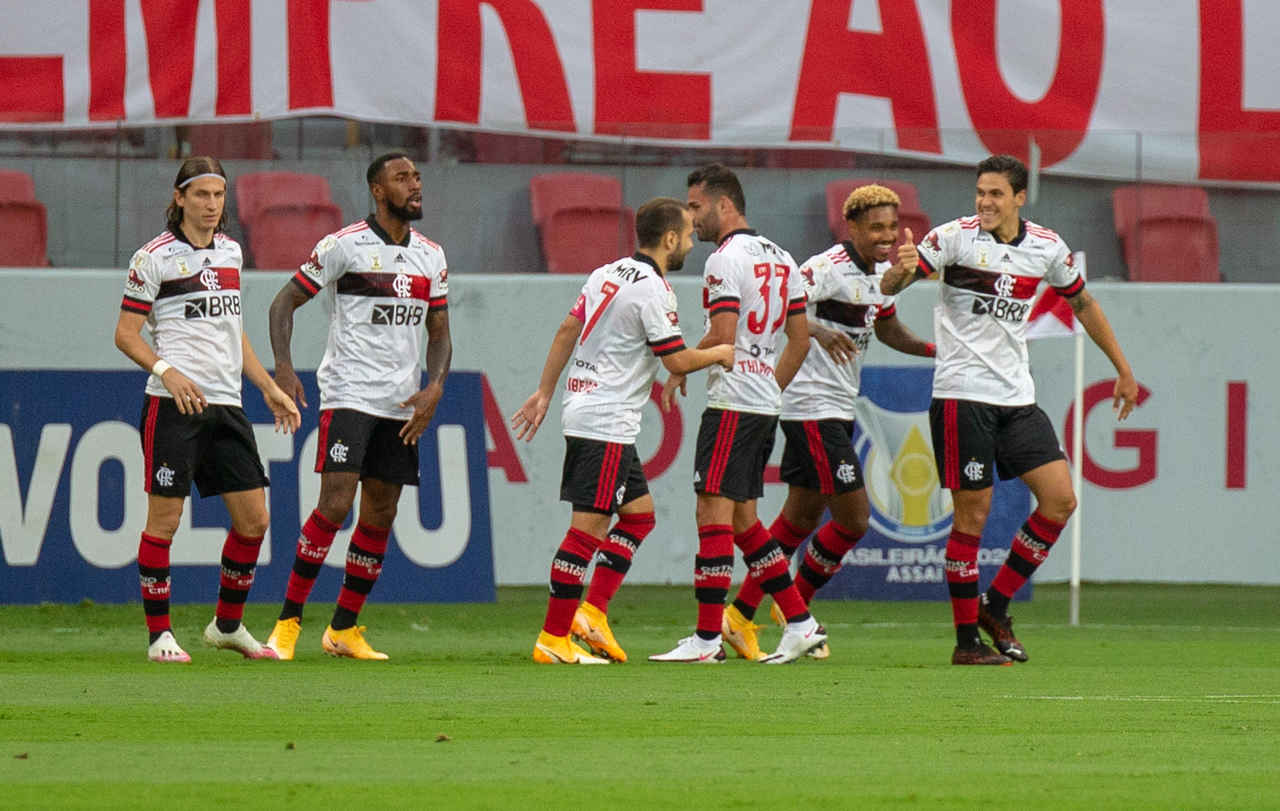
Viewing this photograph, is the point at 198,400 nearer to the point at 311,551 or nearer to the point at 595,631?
the point at 311,551

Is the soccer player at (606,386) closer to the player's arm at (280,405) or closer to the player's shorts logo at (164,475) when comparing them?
the player's arm at (280,405)

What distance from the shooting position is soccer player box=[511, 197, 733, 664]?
7.76 metres

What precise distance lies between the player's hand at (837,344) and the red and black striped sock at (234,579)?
2.80 metres

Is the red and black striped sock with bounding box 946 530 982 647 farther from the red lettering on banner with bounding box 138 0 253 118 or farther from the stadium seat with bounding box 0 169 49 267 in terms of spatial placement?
the red lettering on banner with bounding box 138 0 253 118

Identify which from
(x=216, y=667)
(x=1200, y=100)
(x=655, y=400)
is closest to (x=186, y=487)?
(x=216, y=667)

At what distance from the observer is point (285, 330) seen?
8141mm

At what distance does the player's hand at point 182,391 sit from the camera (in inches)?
302

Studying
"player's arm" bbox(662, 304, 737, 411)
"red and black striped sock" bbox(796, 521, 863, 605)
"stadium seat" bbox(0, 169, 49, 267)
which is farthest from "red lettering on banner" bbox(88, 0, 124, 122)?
"player's arm" bbox(662, 304, 737, 411)

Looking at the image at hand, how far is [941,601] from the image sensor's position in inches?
473

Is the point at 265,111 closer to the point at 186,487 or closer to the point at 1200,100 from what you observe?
the point at 186,487

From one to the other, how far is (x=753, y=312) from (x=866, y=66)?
7033 millimetres

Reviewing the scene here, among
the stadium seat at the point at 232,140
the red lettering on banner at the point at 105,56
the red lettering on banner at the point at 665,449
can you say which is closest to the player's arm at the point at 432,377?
the red lettering on banner at the point at 665,449

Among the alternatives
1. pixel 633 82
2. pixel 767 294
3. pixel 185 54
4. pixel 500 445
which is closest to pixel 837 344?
pixel 767 294

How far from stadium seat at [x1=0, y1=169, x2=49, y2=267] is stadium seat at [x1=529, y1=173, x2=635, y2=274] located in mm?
3396
